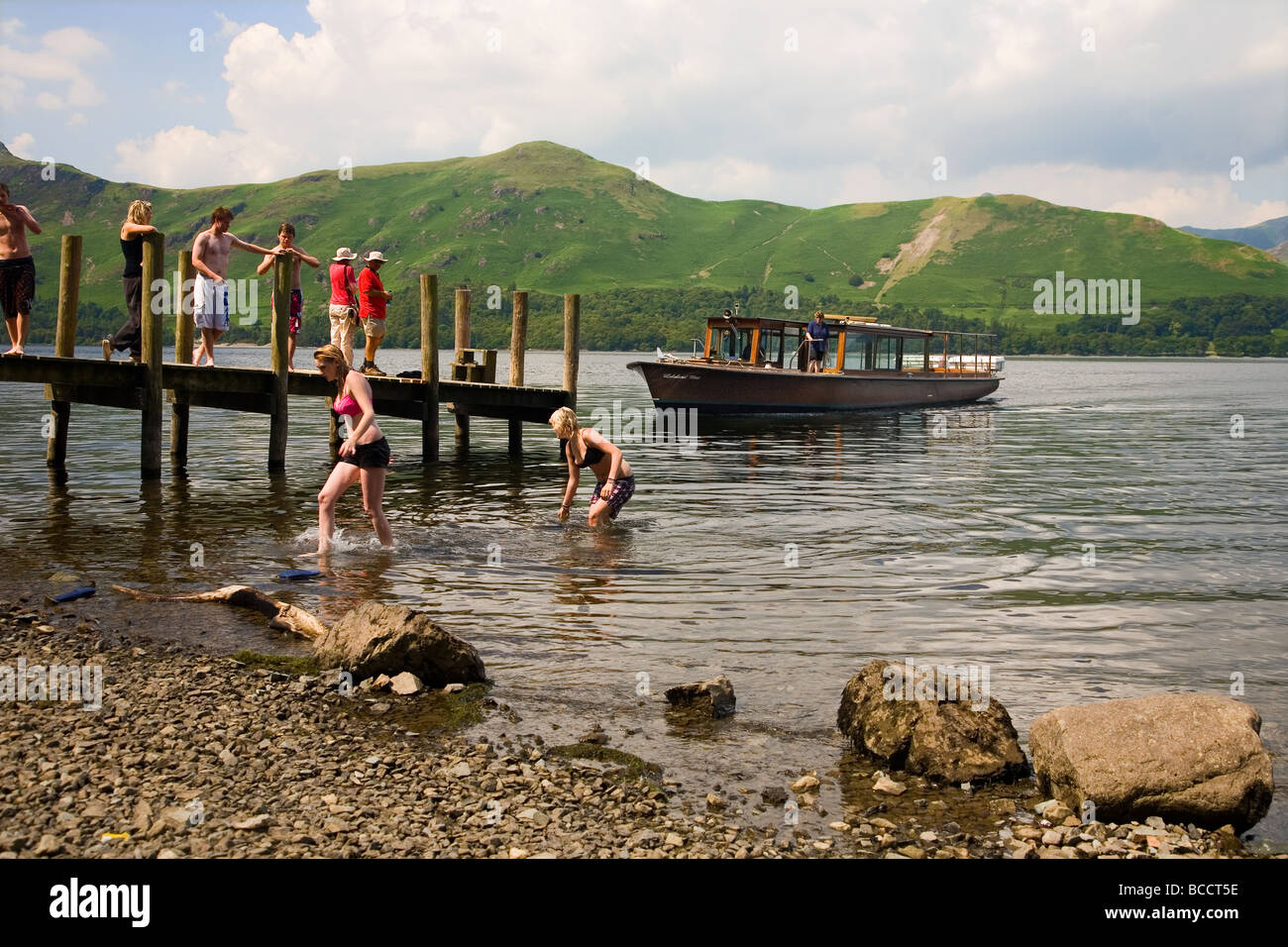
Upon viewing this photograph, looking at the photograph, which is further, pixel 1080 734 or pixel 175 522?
pixel 175 522

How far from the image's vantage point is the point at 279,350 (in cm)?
1850

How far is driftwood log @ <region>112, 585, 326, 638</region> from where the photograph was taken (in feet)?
29.9

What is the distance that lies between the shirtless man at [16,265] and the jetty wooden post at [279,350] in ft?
11.5

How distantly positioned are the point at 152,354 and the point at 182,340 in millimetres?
2137

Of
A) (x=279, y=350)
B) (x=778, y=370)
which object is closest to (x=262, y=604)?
(x=279, y=350)

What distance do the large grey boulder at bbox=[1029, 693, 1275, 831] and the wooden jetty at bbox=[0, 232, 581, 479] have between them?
14167 millimetres

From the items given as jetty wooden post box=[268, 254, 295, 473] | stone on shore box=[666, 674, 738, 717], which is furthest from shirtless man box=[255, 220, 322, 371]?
stone on shore box=[666, 674, 738, 717]

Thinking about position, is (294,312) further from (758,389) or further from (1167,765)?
(758,389)

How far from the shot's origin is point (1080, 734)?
19.9 feet

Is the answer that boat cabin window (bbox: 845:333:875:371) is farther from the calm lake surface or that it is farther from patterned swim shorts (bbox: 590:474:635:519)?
patterned swim shorts (bbox: 590:474:635:519)

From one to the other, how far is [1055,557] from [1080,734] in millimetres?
8165

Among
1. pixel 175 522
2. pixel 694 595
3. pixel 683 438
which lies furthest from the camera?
pixel 683 438
